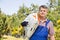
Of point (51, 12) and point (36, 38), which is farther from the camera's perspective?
point (51, 12)

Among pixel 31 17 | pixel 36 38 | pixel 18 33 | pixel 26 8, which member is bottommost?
pixel 18 33

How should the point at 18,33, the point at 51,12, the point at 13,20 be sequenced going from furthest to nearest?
the point at 13,20, the point at 18,33, the point at 51,12

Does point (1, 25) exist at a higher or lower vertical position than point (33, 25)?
lower

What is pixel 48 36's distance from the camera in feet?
13.0

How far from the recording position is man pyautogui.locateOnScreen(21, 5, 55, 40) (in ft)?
12.6

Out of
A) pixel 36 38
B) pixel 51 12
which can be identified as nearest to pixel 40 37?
pixel 36 38

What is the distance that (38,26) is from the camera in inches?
154

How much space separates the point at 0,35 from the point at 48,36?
22438 mm

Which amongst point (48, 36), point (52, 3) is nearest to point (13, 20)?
point (52, 3)

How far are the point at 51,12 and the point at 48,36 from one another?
19.8 meters

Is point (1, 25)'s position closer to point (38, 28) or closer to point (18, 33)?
point (18, 33)

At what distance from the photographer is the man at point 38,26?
384 centimetres

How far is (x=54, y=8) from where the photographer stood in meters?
24.9

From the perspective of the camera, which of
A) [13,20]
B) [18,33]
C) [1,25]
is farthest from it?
[13,20]
